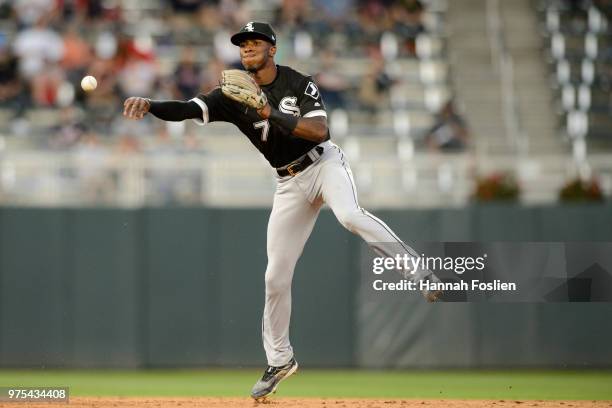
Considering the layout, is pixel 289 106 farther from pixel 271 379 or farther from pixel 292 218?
pixel 271 379

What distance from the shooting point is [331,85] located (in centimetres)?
1605

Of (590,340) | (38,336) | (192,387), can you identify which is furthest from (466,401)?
(38,336)

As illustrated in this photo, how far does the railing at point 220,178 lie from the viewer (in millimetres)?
12664

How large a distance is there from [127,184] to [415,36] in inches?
249

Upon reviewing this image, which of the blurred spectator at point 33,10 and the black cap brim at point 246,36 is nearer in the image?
the black cap brim at point 246,36

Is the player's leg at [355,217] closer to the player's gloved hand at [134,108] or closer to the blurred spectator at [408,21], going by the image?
the player's gloved hand at [134,108]

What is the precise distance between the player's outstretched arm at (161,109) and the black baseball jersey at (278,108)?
0.09 m

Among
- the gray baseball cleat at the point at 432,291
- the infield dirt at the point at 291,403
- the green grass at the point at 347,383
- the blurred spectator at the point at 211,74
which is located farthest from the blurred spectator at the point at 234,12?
the gray baseball cleat at the point at 432,291

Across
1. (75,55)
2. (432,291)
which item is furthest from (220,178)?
(432,291)

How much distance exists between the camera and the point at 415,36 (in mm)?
17578

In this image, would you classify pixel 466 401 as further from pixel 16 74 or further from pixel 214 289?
pixel 16 74

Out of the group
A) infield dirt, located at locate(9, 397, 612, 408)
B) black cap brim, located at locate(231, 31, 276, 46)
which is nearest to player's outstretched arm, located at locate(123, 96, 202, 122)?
black cap brim, located at locate(231, 31, 276, 46)

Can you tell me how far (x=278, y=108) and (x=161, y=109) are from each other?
835 mm

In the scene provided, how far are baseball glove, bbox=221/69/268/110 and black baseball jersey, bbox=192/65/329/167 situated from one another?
59 cm
